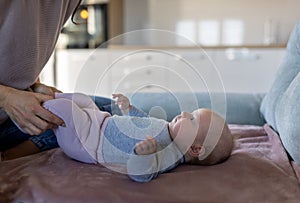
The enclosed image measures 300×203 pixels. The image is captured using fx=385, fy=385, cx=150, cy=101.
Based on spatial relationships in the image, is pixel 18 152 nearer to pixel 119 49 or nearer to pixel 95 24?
pixel 119 49

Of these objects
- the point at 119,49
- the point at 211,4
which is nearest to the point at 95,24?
the point at 119,49

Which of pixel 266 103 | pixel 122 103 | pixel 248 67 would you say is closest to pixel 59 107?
pixel 122 103

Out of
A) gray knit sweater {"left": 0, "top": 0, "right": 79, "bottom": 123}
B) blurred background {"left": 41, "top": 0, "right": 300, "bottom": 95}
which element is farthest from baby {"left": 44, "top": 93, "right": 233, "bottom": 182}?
blurred background {"left": 41, "top": 0, "right": 300, "bottom": 95}

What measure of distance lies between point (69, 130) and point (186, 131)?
11.3 inches

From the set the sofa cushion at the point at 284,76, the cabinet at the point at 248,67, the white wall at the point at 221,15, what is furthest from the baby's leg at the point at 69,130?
the white wall at the point at 221,15

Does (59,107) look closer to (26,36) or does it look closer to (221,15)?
(26,36)

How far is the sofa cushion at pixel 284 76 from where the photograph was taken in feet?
4.05

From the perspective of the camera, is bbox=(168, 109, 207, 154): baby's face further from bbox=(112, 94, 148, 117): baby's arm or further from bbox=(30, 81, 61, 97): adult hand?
bbox=(30, 81, 61, 97): adult hand

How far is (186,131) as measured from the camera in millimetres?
959

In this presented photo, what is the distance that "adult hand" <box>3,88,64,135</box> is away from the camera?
86cm

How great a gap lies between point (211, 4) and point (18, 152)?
292cm

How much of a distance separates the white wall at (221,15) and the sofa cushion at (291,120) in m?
2.53

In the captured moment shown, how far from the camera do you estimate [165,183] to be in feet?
2.67

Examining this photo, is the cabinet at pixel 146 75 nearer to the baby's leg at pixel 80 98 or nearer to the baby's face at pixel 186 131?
the baby's leg at pixel 80 98
